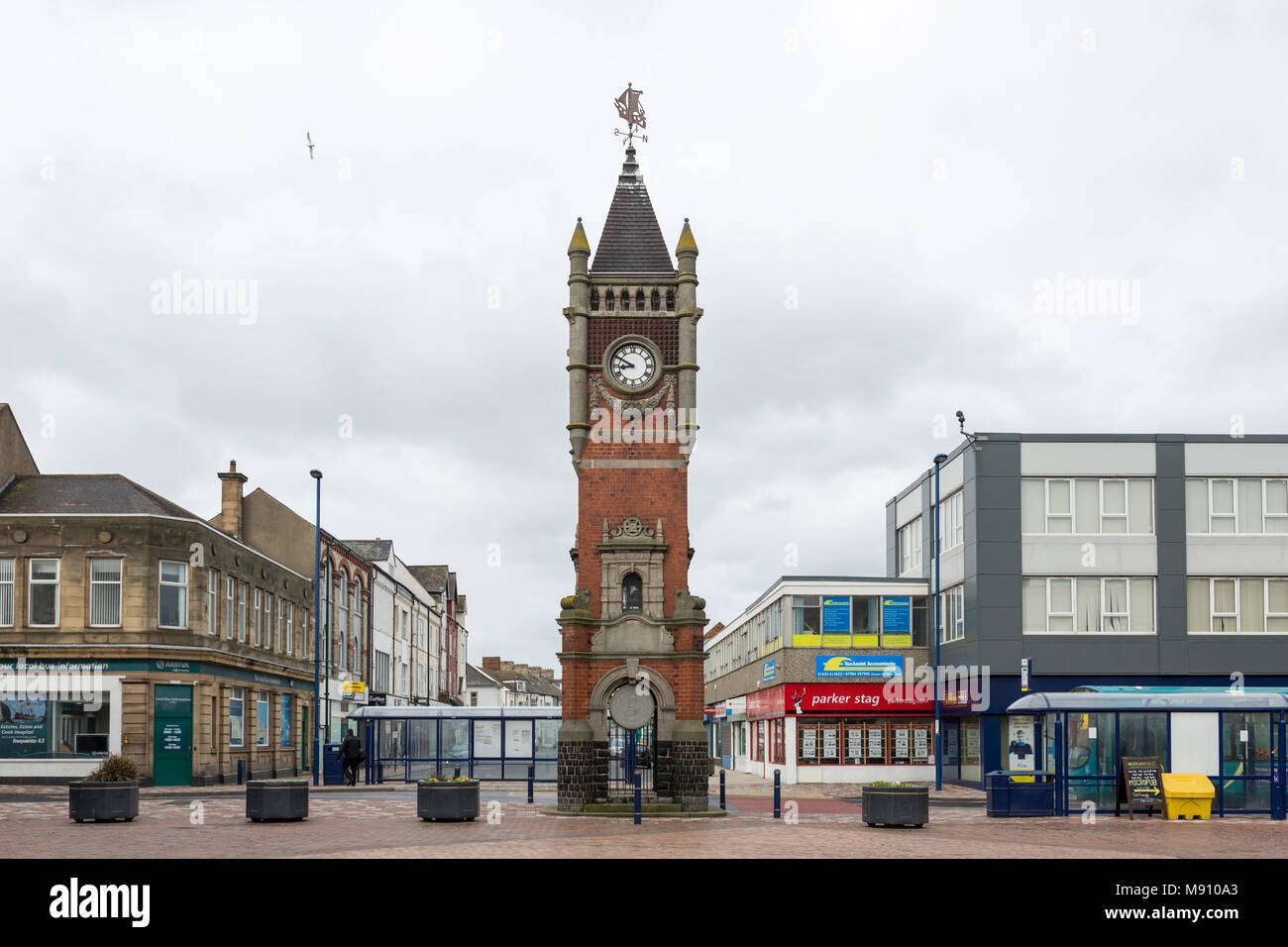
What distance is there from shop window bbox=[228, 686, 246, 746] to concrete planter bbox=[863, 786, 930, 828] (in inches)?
1021

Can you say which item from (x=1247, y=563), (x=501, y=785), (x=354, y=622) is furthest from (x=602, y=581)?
(x=354, y=622)

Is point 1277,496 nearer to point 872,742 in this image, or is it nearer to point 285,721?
point 872,742

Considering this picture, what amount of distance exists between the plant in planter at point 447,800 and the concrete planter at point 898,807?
7.70 metres

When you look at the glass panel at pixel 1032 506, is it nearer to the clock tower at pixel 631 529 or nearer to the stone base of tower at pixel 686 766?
the clock tower at pixel 631 529

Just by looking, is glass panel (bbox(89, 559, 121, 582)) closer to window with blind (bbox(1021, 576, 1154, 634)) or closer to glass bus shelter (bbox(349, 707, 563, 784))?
glass bus shelter (bbox(349, 707, 563, 784))

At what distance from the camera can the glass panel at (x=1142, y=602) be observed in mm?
44938

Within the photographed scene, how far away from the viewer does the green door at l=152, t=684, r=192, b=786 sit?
40.7 metres

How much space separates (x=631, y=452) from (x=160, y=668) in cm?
1756

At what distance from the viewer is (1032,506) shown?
45.3 metres

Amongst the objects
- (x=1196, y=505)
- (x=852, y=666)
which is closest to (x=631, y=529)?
(x=852, y=666)

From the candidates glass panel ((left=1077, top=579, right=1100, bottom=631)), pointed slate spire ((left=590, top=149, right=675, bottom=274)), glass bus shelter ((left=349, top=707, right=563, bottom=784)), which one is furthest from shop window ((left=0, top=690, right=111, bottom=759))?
glass panel ((left=1077, top=579, right=1100, bottom=631))

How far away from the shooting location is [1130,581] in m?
45.1

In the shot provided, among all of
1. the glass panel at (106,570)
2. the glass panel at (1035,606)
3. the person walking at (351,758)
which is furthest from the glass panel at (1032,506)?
the glass panel at (106,570)

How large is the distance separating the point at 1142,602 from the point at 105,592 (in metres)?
32.4
